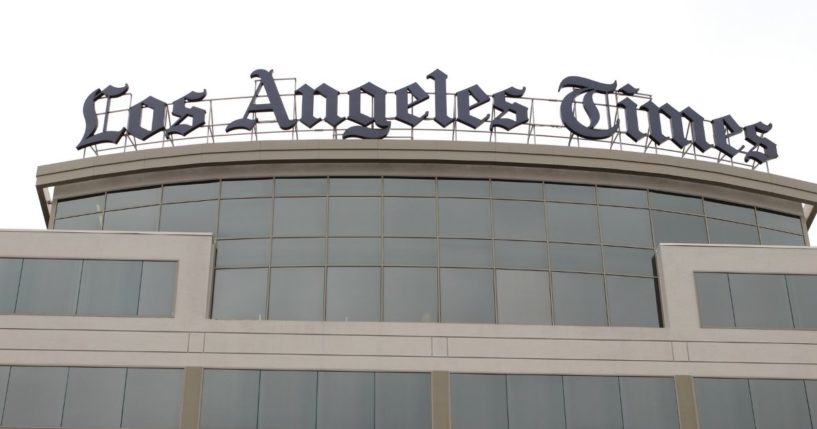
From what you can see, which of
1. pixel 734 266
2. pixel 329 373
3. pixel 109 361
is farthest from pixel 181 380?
pixel 734 266

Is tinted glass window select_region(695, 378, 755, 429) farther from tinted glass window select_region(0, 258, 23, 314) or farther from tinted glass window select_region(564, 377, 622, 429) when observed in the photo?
tinted glass window select_region(0, 258, 23, 314)

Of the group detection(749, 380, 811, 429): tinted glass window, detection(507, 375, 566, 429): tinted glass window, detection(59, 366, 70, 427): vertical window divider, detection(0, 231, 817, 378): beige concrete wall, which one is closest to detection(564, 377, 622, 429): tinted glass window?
detection(507, 375, 566, 429): tinted glass window

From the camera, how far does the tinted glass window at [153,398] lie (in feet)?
131

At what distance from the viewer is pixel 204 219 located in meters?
44.9

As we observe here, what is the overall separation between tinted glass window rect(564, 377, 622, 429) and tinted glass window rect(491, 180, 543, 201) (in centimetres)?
817

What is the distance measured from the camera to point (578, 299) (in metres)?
43.4

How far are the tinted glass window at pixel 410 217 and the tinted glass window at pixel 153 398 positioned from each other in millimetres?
10162

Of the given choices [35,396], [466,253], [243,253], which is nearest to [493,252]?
[466,253]

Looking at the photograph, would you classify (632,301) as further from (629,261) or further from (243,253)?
(243,253)

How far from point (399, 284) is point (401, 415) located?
5.37 metres

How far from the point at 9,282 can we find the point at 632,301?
963 inches

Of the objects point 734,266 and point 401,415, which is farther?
point 734,266

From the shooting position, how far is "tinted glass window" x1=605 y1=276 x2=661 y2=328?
43312 mm

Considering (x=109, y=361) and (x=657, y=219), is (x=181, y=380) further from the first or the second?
(x=657, y=219)
